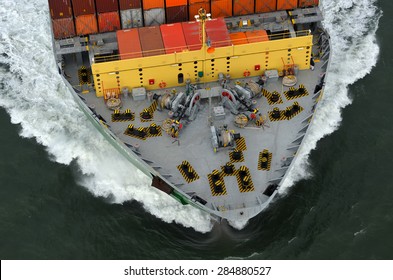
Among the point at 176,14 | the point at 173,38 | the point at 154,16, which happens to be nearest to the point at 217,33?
the point at 173,38

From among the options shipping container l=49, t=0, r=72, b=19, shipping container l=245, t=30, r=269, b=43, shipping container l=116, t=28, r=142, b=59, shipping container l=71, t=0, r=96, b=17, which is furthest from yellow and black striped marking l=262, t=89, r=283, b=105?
shipping container l=49, t=0, r=72, b=19

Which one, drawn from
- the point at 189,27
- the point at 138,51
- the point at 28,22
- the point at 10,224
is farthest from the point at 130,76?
the point at 28,22

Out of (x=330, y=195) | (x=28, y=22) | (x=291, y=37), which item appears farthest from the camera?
(x=28, y=22)

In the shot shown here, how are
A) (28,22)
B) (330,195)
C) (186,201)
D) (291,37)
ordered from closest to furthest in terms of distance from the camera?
1. (186,201)
2. (330,195)
3. (291,37)
4. (28,22)

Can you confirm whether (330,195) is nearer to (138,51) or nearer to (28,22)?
(138,51)

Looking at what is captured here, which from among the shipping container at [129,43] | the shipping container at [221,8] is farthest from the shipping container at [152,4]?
the shipping container at [221,8]

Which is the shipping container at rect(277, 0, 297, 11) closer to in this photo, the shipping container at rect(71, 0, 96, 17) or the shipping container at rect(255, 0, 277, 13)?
the shipping container at rect(255, 0, 277, 13)
